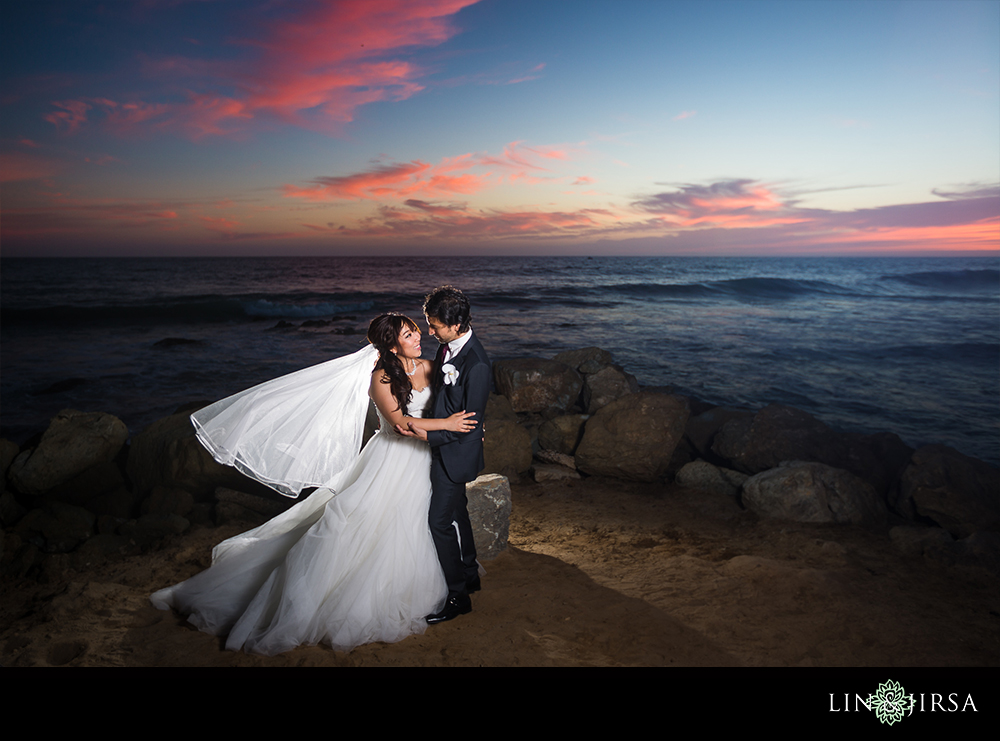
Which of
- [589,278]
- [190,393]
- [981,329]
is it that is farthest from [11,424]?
[589,278]

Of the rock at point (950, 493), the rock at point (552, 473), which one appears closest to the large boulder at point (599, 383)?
the rock at point (552, 473)

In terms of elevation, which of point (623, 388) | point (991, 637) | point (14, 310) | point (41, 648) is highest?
point (14, 310)

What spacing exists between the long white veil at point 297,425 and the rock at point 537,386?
4.91 meters

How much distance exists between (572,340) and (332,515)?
52.4ft

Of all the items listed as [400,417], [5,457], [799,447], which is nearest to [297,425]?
[400,417]

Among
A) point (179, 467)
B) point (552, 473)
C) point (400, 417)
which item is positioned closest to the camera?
point (400, 417)

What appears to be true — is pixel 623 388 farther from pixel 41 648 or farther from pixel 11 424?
pixel 11 424

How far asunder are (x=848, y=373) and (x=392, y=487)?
15646mm

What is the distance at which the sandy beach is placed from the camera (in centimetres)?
338

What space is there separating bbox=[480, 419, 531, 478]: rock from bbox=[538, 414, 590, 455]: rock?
57 centimetres

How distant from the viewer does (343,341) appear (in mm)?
18969

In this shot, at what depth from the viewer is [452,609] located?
378 cm

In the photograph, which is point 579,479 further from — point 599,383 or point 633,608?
point 633,608
